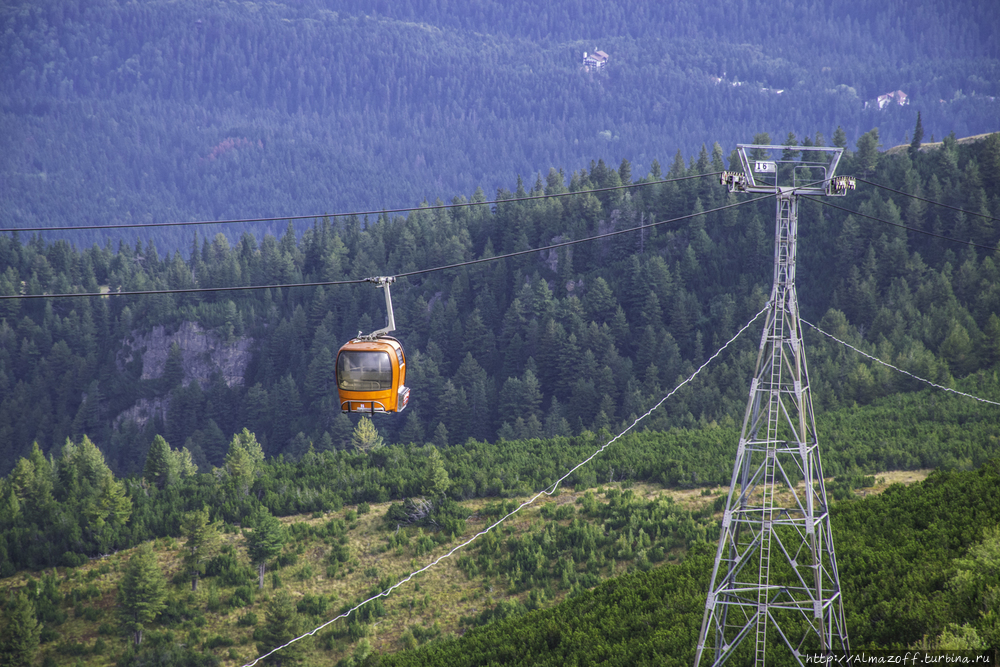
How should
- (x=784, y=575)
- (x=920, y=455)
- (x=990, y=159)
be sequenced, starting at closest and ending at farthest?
(x=784, y=575)
(x=920, y=455)
(x=990, y=159)

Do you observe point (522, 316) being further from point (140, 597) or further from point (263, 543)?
point (140, 597)

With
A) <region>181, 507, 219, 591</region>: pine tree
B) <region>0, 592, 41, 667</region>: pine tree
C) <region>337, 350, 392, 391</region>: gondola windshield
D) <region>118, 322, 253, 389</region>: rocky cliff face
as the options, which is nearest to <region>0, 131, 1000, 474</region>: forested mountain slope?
<region>118, 322, 253, 389</region>: rocky cliff face

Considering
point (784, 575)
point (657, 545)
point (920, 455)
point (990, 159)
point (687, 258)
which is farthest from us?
point (687, 258)

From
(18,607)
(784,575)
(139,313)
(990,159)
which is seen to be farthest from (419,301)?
(784,575)

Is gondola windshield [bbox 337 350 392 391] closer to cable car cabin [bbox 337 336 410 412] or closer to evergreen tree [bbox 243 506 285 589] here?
cable car cabin [bbox 337 336 410 412]

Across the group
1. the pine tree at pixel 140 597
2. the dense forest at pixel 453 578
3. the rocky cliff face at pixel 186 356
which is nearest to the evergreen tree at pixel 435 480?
the dense forest at pixel 453 578

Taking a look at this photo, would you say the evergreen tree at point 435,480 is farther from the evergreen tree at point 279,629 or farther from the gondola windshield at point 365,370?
the gondola windshield at point 365,370

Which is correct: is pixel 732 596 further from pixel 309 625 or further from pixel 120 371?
pixel 120 371
